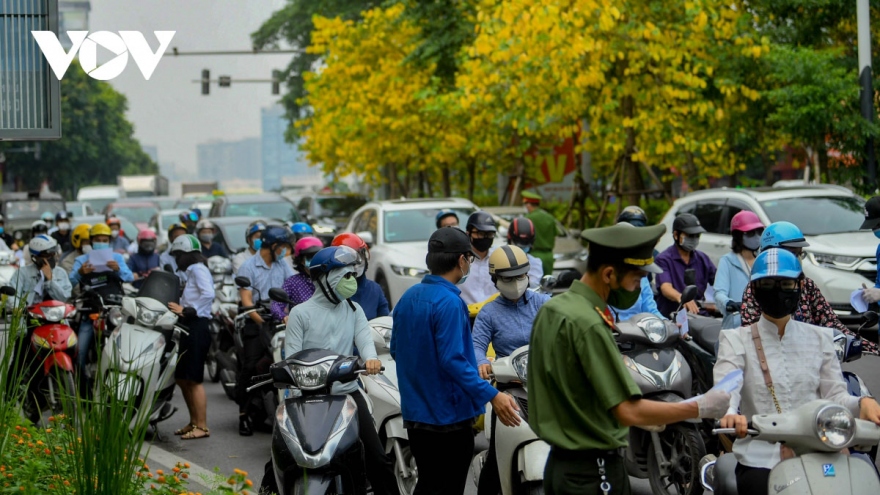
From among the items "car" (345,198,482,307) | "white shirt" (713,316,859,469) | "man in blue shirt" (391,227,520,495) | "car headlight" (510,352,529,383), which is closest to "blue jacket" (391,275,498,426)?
"man in blue shirt" (391,227,520,495)

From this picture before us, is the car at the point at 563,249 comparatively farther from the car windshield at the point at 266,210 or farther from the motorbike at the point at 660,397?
the motorbike at the point at 660,397

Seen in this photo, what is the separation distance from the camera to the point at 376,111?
102 feet

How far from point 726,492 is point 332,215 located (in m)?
24.4

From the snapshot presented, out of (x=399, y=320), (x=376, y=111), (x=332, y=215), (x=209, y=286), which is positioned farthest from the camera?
(x=376, y=111)

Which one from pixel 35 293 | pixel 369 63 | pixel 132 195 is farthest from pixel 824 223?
pixel 132 195

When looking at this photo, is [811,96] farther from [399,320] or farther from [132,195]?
[132,195]

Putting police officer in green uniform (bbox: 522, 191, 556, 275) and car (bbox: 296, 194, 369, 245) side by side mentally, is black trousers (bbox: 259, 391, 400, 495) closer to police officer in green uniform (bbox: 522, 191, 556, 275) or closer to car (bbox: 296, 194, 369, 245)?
police officer in green uniform (bbox: 522, 191, 556, 275)

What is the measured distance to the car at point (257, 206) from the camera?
2244 centimetres

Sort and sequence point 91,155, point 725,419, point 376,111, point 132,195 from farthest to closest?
point 91,155, point 132,195, point 376,111, point 725,419

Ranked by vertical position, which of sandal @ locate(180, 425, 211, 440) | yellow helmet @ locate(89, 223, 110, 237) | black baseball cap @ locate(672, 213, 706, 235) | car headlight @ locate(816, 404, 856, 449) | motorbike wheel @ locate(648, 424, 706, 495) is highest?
black baseball cap @ locate(672, 213, 706, 235)

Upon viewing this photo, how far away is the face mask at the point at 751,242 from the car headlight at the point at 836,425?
450cm

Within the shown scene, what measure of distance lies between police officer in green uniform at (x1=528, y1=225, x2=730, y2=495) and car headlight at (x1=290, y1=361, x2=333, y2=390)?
214cm

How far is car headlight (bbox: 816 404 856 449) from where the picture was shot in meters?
4.39

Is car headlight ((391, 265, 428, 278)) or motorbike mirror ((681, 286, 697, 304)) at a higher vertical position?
motorbike mirror ((681, 286, 697, 304))
